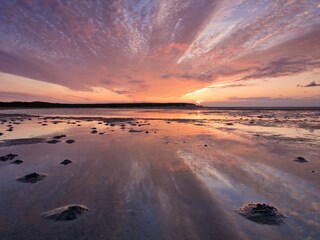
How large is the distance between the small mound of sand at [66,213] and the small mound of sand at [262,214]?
3.34 metres

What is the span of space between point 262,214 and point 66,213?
4.02 metres

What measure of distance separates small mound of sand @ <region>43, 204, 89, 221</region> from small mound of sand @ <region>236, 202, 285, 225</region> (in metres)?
3.34

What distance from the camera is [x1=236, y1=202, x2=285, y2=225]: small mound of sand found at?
16.5 ft

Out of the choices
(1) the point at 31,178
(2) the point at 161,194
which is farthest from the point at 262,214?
(1) the point at 31,178

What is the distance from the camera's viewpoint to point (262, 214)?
526 cm

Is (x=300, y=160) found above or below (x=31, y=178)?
below

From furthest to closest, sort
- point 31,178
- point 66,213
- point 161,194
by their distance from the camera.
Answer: point 31,178 < point 161,194 < point 66,213

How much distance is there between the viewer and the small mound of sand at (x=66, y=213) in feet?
16.7

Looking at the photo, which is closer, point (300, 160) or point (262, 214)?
point (262, 214)

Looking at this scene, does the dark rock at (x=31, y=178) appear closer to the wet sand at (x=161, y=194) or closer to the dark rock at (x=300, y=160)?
the wet sand at (x=161, y=194)

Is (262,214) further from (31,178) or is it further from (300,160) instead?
(31,178)

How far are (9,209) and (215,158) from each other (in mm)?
7709

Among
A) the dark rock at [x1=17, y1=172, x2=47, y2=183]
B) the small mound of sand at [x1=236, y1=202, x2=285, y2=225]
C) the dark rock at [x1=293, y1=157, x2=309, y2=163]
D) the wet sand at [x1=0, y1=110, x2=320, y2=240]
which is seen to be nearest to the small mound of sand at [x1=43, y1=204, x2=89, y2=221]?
the wet sand at [x1=0, y1=110, x2=320, y2=240]

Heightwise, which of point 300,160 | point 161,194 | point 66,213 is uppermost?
point 66,213
